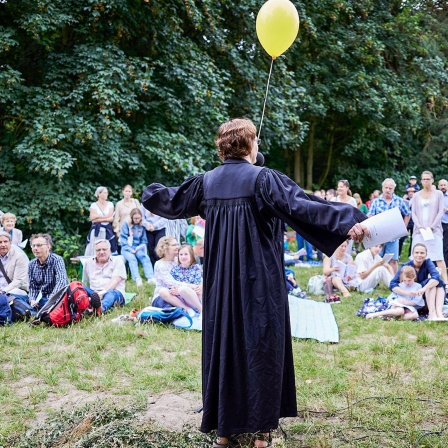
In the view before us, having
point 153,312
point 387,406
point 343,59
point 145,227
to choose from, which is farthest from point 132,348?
point 343,59

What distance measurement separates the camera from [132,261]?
921 cm

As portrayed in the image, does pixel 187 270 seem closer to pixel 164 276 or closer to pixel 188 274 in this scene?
pixel 188 274

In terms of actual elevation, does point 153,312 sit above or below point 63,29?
below

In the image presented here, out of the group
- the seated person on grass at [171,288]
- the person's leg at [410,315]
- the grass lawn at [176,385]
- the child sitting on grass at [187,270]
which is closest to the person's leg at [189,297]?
the seated person on grass at [171,288]

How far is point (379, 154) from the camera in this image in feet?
64.4

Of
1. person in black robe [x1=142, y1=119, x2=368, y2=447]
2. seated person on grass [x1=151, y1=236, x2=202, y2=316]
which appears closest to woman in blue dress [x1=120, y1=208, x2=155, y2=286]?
seated person on grass [x1=151, y1=236, x2=202, y2=316]

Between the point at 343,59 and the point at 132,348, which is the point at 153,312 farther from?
the point at 343,59

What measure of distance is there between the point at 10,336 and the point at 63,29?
279 inches

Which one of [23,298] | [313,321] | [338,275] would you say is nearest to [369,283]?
[338,275]

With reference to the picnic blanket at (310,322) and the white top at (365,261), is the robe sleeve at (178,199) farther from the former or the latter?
the white top at (365,261)

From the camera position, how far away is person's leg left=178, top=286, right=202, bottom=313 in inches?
264

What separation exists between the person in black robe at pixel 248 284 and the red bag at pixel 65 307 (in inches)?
140

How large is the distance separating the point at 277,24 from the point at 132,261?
522cm

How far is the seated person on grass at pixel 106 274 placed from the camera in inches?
288
